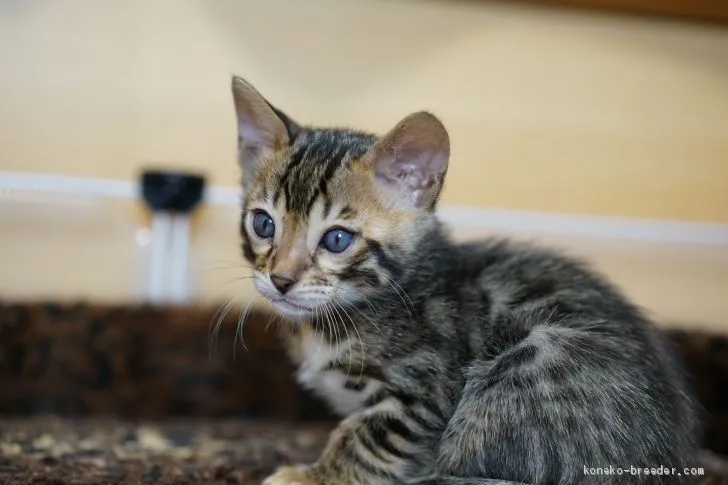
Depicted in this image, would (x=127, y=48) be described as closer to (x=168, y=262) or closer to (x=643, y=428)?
(x=168, y=262)

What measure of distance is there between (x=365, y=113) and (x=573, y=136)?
65 centimetres

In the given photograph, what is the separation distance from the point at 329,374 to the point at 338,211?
0.28 meters

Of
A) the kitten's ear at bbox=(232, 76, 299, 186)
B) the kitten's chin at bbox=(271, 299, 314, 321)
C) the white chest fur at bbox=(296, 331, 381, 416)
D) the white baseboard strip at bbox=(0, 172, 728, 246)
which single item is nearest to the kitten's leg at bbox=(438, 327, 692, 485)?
the white chest fur at bbox=(296, 331, 381, 416)

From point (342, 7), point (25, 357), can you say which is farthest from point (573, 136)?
point (25, 357)

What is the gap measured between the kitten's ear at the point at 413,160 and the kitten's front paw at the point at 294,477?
18.0 inches

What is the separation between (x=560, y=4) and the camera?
1.99 metres

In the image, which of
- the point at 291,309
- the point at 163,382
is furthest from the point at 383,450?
the point at 163,382

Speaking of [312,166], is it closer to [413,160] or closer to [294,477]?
[413,160]

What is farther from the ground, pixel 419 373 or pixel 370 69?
pixel 370 69

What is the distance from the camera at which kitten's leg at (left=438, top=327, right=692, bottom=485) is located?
97 centimetres

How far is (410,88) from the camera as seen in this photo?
2.00 metres

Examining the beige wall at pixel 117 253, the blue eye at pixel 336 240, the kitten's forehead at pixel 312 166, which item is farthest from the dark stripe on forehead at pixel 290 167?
the beige wall at pixel 117 253

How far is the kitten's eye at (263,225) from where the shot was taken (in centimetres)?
110

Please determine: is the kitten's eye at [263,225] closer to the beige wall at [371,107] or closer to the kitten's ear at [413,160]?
the kitten's ear at [413,160]
